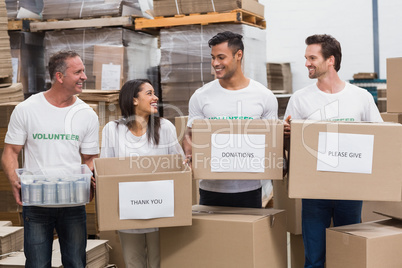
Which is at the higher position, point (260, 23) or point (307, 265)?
point (260, 23)

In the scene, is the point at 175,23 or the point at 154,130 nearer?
the point at 154,130

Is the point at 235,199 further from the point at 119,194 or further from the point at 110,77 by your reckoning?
the point at 110,77

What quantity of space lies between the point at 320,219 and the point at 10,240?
88.9 inches

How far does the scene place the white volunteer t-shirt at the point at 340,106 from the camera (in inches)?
109

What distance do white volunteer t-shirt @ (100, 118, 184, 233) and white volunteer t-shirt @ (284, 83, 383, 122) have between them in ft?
2.43

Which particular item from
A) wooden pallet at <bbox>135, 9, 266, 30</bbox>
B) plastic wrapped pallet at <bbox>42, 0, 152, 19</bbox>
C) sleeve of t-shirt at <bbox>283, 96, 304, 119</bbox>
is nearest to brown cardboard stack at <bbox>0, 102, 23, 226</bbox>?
plastic wrapped pallet at <bbox>42, 0, 152, 19</bbox>

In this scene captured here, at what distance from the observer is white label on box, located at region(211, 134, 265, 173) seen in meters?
2.54

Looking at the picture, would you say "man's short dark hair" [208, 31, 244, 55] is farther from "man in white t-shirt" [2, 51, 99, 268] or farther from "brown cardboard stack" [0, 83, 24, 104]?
"brown cardboard stack" [0, 83, 24, 104]

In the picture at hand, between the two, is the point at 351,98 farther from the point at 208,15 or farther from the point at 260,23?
the point at 260,23

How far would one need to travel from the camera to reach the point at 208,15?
4.78 m

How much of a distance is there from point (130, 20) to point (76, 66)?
7.33 ft

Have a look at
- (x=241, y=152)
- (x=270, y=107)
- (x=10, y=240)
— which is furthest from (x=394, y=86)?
(x=10, y=240)

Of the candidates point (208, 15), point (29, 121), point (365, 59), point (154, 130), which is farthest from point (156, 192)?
point (365, 59)

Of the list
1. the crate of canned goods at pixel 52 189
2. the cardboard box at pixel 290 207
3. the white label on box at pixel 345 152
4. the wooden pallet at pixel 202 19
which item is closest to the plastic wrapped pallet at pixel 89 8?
the wooden pallet at pixel 202 19
